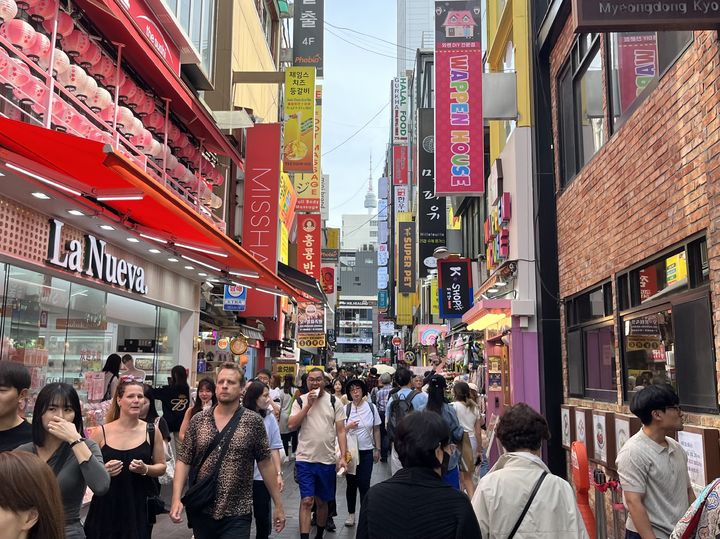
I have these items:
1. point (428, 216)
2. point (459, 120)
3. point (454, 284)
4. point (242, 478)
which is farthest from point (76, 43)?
point (428, 216)

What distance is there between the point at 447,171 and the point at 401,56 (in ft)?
338

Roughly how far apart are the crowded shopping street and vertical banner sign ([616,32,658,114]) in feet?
0.13

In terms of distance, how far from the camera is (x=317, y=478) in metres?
8.66

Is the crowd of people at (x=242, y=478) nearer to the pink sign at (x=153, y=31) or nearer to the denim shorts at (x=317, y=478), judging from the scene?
the denim shorts at (x=317, y=478)

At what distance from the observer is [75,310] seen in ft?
37.2

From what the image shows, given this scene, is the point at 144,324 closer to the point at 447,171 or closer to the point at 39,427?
the point at 447,171

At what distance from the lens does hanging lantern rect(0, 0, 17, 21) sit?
839 cm

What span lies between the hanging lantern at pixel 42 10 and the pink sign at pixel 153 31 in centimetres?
264

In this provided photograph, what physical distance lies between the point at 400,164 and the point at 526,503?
2360 inches

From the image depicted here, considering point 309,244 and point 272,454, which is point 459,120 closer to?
point 272,454

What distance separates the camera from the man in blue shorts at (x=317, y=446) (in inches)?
337

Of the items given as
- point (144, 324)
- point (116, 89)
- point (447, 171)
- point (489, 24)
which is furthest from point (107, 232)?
point (489, 24)

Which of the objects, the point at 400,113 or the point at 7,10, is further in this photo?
the point at 400,113

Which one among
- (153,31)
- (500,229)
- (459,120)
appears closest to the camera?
(153,31)
